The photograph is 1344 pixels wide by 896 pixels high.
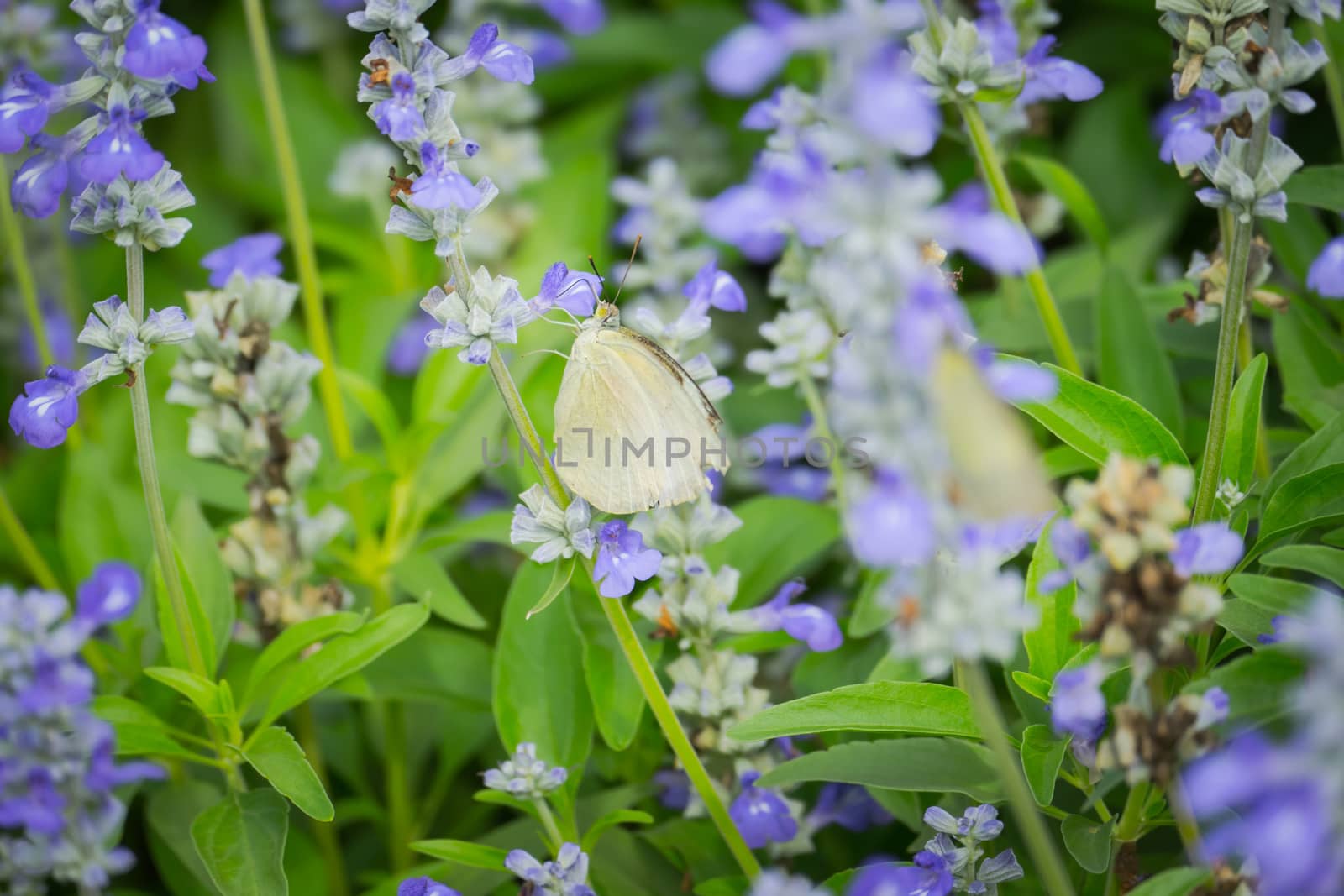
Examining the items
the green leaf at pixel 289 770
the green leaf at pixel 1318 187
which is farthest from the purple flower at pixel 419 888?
the green leaf at pixel 1318 187

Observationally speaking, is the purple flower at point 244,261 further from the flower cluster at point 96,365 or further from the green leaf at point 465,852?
the green leaf at point 465,852

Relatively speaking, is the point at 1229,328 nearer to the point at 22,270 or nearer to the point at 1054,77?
the point at 1054,77

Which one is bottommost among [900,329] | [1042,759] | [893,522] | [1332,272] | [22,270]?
[1042,759]

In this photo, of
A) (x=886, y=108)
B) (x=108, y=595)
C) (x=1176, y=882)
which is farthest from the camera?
(x=108, y=595)

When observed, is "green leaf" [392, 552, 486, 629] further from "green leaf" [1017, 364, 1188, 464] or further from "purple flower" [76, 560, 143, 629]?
"green leaf" [1017, 364, 1188, 464]

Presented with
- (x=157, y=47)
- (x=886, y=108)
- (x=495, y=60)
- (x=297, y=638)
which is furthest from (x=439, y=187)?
(x=297, y=638)

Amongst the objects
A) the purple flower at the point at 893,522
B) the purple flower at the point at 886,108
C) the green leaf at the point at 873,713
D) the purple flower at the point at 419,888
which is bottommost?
the purple flower at the point at 419,888

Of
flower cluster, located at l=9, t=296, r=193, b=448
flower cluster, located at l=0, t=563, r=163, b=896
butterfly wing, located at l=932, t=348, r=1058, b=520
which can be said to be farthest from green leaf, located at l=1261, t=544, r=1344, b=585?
flower cluster, located at l=0, t=563, r=163, b=896
